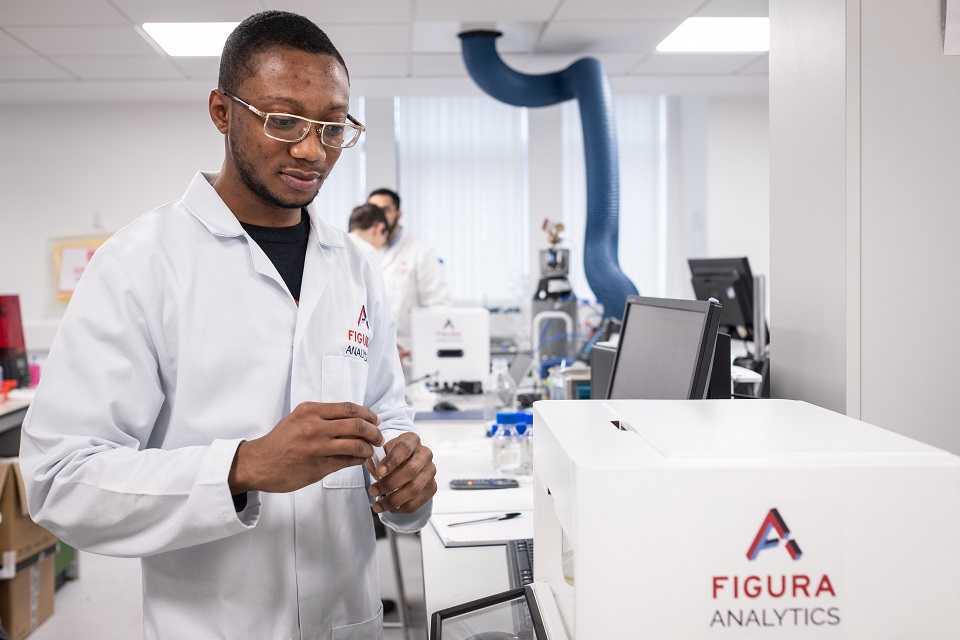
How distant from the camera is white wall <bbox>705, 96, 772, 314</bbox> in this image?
560cm

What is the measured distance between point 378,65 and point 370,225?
41.3 inches

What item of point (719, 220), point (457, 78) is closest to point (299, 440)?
point (457, 78)

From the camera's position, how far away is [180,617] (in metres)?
1.06

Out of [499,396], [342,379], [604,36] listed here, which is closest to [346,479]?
[342,379]

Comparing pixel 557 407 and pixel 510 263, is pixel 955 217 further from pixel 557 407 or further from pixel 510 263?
pixel 510 263

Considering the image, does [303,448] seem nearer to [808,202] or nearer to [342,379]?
[342,379]

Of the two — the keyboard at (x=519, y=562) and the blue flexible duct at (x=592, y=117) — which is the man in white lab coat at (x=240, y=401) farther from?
the blue flexible duct at (x=592, y=117)

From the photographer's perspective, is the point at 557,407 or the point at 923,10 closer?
the point at 557,407

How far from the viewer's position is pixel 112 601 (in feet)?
9.87

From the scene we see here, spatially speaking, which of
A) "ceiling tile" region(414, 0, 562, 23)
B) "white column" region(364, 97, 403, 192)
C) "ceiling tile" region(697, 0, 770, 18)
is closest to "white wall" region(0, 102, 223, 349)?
"white column" region(364, 97, 403, 192)

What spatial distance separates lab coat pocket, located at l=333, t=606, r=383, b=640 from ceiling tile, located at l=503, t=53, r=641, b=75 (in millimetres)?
3861

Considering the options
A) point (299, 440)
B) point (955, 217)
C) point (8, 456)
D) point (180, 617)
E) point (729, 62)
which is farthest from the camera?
point (729, 62)

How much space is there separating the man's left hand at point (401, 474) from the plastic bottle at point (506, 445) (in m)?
0.93

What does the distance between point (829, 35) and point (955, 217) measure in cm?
33
